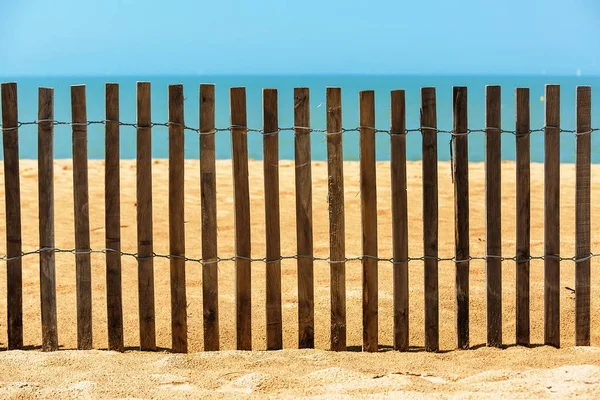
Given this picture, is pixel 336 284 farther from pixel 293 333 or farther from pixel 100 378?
pixel 100 378

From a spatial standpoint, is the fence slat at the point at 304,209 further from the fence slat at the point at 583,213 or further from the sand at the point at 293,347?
the fence slat at the point at 583,213

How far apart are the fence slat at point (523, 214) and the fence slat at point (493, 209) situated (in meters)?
0.13

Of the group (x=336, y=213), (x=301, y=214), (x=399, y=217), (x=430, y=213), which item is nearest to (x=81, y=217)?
(x=301, y=214)

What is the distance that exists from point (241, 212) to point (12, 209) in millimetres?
1490

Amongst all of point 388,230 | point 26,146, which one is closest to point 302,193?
point 388,230

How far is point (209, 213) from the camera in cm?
512

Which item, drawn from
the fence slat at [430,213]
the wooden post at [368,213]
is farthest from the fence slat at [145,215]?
the fence slat at [430,213]

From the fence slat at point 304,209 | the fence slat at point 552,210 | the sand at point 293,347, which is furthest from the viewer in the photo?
the fence slat at point 552,210

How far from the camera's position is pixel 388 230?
9312 mm

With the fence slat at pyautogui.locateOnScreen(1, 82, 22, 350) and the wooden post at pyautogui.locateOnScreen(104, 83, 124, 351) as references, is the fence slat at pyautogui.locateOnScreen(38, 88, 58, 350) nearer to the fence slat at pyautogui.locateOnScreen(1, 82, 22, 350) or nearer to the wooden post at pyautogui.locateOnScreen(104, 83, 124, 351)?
the fence slat at pyautogui.locateOnScreen(1, 82, 22, 350)

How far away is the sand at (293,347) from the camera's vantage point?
14.1ft

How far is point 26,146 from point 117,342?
84.8 feet

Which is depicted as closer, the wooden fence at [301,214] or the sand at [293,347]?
the sand at [293,347]

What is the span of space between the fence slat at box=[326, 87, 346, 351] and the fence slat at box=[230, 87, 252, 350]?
529 millimetres
